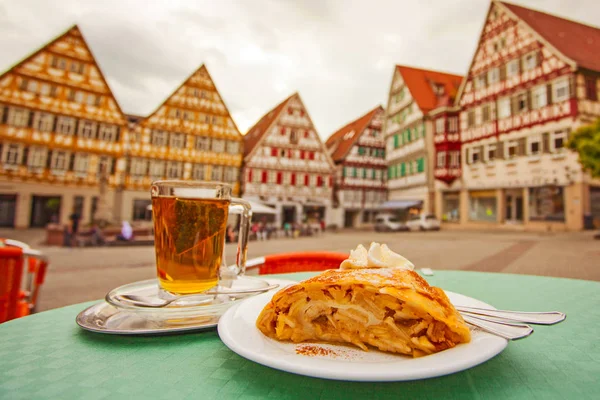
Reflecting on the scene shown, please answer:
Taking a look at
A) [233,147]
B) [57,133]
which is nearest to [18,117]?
[57,133]

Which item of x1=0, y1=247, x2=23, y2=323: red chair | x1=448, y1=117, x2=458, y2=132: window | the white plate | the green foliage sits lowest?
x1=0, y1=247, x2=23, y2=323: red chair

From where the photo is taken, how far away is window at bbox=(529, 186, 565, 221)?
15.1 metres

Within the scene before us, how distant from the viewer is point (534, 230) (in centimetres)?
1571

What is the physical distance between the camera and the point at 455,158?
1981 centimetres

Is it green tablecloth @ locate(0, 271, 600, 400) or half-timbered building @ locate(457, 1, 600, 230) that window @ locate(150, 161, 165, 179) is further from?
green tablecloth @ locate(0, 271, 600, 400)

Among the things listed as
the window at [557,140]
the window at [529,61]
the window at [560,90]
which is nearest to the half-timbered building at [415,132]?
the window at [529,61]

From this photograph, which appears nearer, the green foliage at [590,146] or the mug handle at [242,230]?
the mug handle at [242,230]

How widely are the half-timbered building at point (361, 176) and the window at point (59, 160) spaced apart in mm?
17195

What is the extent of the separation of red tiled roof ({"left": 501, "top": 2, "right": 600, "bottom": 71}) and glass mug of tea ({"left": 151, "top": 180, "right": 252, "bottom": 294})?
18849 millimetres

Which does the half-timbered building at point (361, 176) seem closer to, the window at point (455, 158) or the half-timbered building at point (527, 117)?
the window at point (455, 158)

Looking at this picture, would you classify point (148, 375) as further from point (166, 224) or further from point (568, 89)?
point (568, 89)

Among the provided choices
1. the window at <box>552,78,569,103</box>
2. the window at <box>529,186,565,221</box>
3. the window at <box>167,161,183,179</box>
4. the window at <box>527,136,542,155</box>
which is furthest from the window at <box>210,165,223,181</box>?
the window at <box>552,78,569,103</box>

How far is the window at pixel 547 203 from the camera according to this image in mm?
15125

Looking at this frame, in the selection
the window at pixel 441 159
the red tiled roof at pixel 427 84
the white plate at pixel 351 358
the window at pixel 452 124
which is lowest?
the white plate at pixel 351 358
